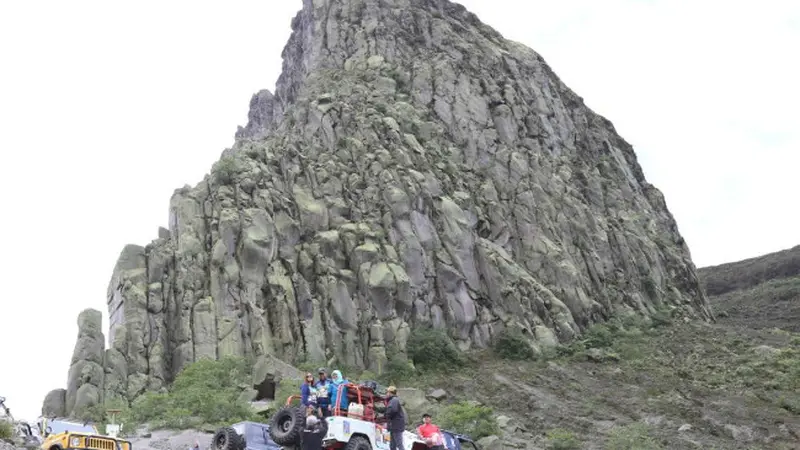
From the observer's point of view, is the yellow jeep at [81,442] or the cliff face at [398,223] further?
the cliff face at [398,223]

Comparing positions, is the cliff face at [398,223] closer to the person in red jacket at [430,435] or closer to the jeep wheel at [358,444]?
the person in red jacket at [430,435]

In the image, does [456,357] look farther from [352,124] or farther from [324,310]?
[352,124]

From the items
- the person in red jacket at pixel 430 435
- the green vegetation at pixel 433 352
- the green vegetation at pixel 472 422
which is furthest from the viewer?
the green vegetation at pixel 433 352

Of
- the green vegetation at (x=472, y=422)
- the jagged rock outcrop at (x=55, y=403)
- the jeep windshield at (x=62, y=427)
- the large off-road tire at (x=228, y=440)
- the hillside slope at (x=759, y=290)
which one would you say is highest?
the hillside slope at (x=759, y=290)

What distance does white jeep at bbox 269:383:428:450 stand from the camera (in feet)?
57.2

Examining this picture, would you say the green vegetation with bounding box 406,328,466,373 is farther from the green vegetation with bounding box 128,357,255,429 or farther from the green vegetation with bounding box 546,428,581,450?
the green vegetation with bounding box 546,428,581,450

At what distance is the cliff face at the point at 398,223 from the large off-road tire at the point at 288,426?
2367cm

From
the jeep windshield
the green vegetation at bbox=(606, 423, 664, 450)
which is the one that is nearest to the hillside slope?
the green vegetation at bbox=(606, 423, 664, 450)

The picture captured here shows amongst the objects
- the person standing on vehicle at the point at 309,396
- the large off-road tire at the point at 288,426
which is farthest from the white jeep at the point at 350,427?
the person standing on vehicle at the point at 309,396

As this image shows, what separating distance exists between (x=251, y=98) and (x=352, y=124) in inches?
1717

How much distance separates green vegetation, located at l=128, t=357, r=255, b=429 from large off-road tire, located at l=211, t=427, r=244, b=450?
11220mm

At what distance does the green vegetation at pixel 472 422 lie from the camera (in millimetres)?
30344

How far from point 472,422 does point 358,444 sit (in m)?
14.2

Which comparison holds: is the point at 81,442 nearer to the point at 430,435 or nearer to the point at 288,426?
the point at 288,426
